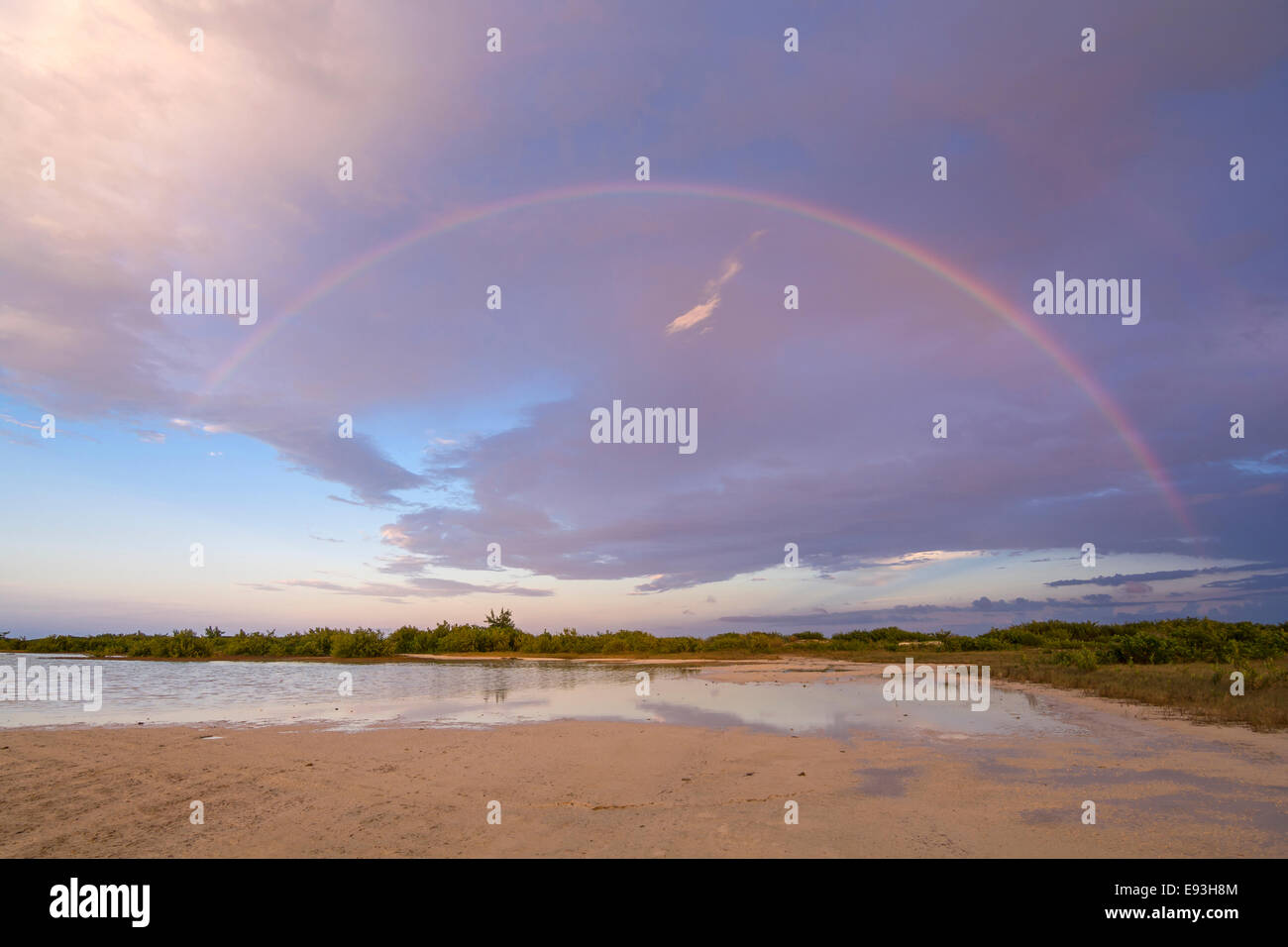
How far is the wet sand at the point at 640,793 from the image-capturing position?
27.1 feet

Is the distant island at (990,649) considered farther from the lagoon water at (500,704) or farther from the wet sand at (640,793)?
the wet sand at (640,793)

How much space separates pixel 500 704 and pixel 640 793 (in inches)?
605

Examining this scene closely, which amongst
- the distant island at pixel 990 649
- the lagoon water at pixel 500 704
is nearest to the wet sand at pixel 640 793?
the lagoon water at pixel 500 704

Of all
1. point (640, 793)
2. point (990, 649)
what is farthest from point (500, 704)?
point (990, 649)

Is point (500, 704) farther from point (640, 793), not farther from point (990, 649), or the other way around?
point (990, 649)

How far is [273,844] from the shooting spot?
27.3 ft

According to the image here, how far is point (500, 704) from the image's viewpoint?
25016 mm

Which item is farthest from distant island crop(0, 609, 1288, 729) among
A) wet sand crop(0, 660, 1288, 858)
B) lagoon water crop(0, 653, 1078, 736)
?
wet sand crop(0, 660, 1288, 858)

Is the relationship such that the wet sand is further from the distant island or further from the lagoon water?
the distant island

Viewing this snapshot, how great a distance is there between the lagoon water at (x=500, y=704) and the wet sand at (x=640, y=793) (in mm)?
2469

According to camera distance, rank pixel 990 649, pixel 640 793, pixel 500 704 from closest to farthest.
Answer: pixel 640 793 → pixel 500 704 → pixel 990 649

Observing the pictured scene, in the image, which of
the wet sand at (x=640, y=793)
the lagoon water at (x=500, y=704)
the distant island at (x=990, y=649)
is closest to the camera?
the wet sand at (x=640, y=793)
